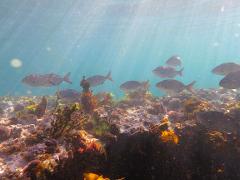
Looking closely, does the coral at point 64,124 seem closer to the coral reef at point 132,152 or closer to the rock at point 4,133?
the coral reef at point 132,152

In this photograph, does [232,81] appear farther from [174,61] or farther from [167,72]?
[174,61]

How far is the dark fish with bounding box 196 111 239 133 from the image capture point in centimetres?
638

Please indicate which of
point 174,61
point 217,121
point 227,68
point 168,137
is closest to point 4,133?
point 168,137

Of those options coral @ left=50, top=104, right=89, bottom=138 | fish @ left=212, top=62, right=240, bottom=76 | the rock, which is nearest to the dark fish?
coral @ left=50, top=104, right=89, bottom=138

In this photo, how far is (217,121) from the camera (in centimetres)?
649

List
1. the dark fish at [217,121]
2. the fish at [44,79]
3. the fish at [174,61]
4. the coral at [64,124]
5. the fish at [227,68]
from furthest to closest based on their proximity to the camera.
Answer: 1. the fish at [174,61]
2. the fish at [44,79]
3. the fish at [227,68]
4. the dark fish at [217,121]
5. the coral at [64,124]

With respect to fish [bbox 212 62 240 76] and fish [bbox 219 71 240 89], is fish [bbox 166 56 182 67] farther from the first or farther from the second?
fish [bbox 219 71 240 89]

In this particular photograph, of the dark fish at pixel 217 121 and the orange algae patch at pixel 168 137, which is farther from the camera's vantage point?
the dark fish at pixel 217 121

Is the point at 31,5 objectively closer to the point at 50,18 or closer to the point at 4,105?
the point at 50,18

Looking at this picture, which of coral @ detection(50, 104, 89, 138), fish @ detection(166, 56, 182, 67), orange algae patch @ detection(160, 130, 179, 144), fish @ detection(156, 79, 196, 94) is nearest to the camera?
orange algae patch @ detection(160, 130, 179, 144)

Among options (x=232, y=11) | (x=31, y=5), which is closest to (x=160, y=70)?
(x=31, y=5)

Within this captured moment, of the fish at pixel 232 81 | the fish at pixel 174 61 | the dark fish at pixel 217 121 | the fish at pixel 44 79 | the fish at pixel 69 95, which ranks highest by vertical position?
the fish at pixel 174 61

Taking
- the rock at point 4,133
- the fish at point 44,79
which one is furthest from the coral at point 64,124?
the fish at point 44,79

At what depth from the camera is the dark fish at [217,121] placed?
6379 mm
